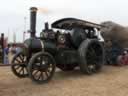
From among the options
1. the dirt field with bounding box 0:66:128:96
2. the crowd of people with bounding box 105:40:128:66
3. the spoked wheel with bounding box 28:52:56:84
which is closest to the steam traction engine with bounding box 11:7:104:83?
the spoked wheel with bounding box 28:52:56:84

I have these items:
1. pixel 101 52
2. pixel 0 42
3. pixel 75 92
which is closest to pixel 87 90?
pixel 75 92

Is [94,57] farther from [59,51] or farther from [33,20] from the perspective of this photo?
[33,20]

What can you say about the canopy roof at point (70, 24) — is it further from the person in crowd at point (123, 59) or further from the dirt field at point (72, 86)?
the person in crowd at point (123, 59)

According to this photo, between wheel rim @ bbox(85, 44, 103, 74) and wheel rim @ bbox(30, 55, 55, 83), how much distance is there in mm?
1755

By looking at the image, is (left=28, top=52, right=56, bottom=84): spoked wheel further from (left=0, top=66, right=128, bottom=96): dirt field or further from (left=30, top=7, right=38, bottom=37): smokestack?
(left=30, top=7, right=38, bottom=37): smokestack

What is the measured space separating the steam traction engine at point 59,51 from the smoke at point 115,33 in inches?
81.8

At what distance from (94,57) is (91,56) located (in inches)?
6.0

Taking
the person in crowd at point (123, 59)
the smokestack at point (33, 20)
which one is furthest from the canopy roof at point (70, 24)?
the person in crowd at point (123, 59)

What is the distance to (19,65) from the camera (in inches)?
341

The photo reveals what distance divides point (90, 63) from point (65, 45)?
45.5 inches

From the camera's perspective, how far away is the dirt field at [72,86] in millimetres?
6676

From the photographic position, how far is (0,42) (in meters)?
14.7

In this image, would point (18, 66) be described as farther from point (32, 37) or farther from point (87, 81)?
point (87, 81)

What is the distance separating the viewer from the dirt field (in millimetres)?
6676
